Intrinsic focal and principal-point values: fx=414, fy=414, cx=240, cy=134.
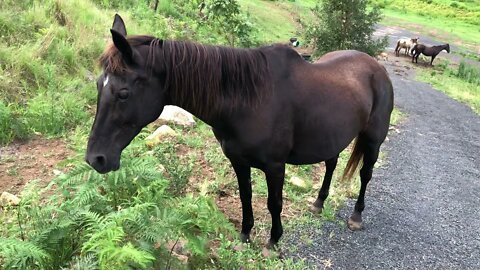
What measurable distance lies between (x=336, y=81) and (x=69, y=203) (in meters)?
2.36

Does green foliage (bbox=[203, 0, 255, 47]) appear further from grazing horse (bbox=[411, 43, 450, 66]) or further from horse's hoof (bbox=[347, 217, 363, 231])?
grazing horse (bbox=[411, 43, 450, 66])

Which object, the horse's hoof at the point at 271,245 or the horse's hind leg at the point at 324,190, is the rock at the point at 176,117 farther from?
the horse's hoof at the point at 271,245

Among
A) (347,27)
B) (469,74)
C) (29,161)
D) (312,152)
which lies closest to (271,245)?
(312,152)

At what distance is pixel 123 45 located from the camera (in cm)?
233

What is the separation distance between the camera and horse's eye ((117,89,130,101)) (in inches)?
94.4

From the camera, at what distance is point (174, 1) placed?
13031 mm

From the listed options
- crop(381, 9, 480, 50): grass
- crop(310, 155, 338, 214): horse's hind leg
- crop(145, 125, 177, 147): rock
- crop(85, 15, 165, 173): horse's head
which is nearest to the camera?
crop(85, 15, 165, 173): horse's head

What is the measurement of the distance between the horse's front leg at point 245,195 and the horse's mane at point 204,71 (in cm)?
62

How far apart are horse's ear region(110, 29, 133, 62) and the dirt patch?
1.85 metres

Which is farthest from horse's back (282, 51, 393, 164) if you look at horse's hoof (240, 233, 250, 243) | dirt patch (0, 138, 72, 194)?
dirt patch (0, 138, 72, 194)

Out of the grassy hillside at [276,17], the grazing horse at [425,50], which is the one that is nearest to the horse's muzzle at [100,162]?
the grassy hillside at [276,17]

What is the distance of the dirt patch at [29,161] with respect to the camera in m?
3.89

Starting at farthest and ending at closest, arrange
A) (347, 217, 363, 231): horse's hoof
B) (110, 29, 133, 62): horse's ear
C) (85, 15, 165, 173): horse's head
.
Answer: (347, 217, 363, 231): horse's hoof
(85, 15, 165, 173): horse's head
(110, 29, 133, 62): horse's ear

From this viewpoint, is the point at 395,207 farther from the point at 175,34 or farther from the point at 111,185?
the point at 175,34
